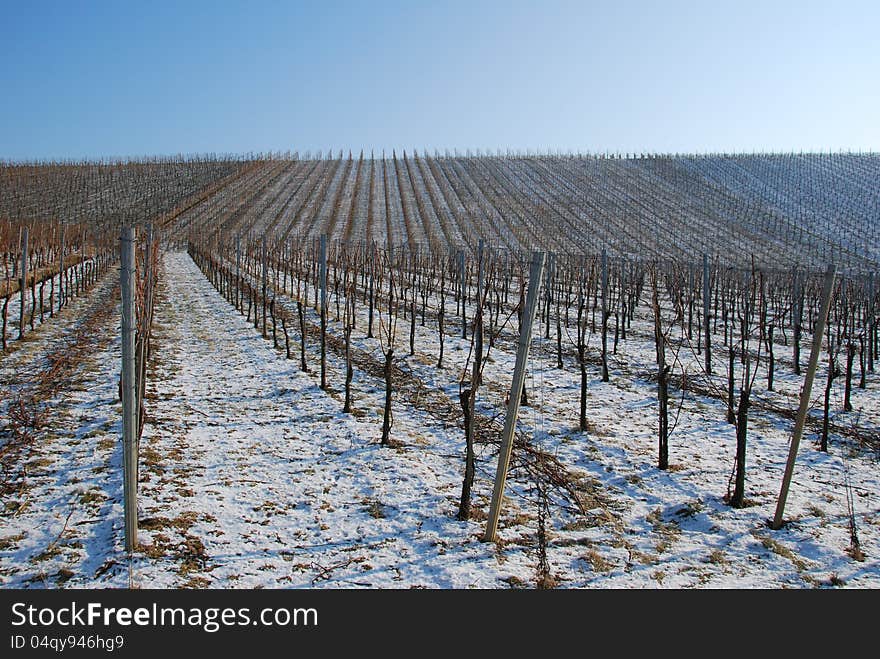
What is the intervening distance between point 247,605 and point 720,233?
38.1 metres

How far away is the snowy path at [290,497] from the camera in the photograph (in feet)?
12.3

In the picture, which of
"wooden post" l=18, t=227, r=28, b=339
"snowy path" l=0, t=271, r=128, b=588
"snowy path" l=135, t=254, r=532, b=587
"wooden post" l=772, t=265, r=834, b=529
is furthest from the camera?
"wooden post" l=18, t=227, r=28, b=339

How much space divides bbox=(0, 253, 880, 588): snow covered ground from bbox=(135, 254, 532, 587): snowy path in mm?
19

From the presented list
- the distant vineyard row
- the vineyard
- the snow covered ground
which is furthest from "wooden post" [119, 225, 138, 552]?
the distant vineyard row

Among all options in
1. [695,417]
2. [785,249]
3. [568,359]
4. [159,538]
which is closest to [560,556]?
[159,538]

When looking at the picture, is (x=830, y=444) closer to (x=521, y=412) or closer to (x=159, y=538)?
(x=521, y=412)

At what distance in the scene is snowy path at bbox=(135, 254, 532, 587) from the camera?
3.76m

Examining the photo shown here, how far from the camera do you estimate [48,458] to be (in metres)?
5.21

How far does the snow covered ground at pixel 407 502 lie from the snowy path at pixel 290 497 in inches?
0.8

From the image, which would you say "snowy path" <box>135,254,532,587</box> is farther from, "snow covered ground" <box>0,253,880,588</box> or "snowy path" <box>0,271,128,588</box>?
"snowy path" <box>0,271,128,588</box>

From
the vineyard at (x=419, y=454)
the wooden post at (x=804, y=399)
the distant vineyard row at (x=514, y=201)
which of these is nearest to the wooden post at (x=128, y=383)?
the vineyard at (x=419, y=454)

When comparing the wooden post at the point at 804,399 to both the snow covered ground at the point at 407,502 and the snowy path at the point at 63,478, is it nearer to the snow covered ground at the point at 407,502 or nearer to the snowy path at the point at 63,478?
the snow covered ground at the point at 407,502

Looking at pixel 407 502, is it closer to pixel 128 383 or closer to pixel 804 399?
pixel 128 383

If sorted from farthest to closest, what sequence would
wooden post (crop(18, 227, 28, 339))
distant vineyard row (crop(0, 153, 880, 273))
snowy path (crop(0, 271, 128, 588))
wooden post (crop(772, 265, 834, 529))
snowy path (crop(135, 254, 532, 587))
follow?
distant vineyard row (crop(0, 153, 880, 273)) → wooden post (crop(18, 227, 28, 339)) → wooden post (crop(772, 265, 834, 529)) → snowy path (crop(135, 254, 532, 587)) → snowy path (crop(0, 271, 128, 588))
